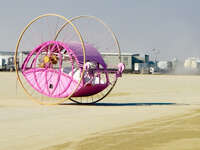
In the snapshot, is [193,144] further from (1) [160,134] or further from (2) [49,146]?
(2) [49,146]

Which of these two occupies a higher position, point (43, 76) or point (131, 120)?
point (43, 76)

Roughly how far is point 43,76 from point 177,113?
21.8 feet

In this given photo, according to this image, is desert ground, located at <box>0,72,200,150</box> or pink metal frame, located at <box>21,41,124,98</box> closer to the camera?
desert ground, located at <box>0,72,200,150</box>

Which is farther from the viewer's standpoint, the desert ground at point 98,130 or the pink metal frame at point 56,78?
the pink metal frame at point 56,78

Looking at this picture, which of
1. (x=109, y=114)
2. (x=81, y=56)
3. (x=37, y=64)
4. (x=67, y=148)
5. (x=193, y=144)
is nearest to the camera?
(x=67, y=148)

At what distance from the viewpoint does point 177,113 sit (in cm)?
1659

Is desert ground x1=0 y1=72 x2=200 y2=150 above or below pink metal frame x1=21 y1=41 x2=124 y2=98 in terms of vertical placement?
below

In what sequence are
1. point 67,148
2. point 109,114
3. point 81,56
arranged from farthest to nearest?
1. point 81,56
2. point 109,114
3. point 67,148

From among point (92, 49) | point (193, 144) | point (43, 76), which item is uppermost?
point (92, 49)

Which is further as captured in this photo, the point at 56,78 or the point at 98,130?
the point at 56,78

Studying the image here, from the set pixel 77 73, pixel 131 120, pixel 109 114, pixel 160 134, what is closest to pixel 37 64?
pixel 77 73

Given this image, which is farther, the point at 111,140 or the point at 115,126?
the point at 115,126

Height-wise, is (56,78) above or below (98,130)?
above

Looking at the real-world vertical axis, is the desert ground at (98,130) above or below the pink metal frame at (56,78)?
below
